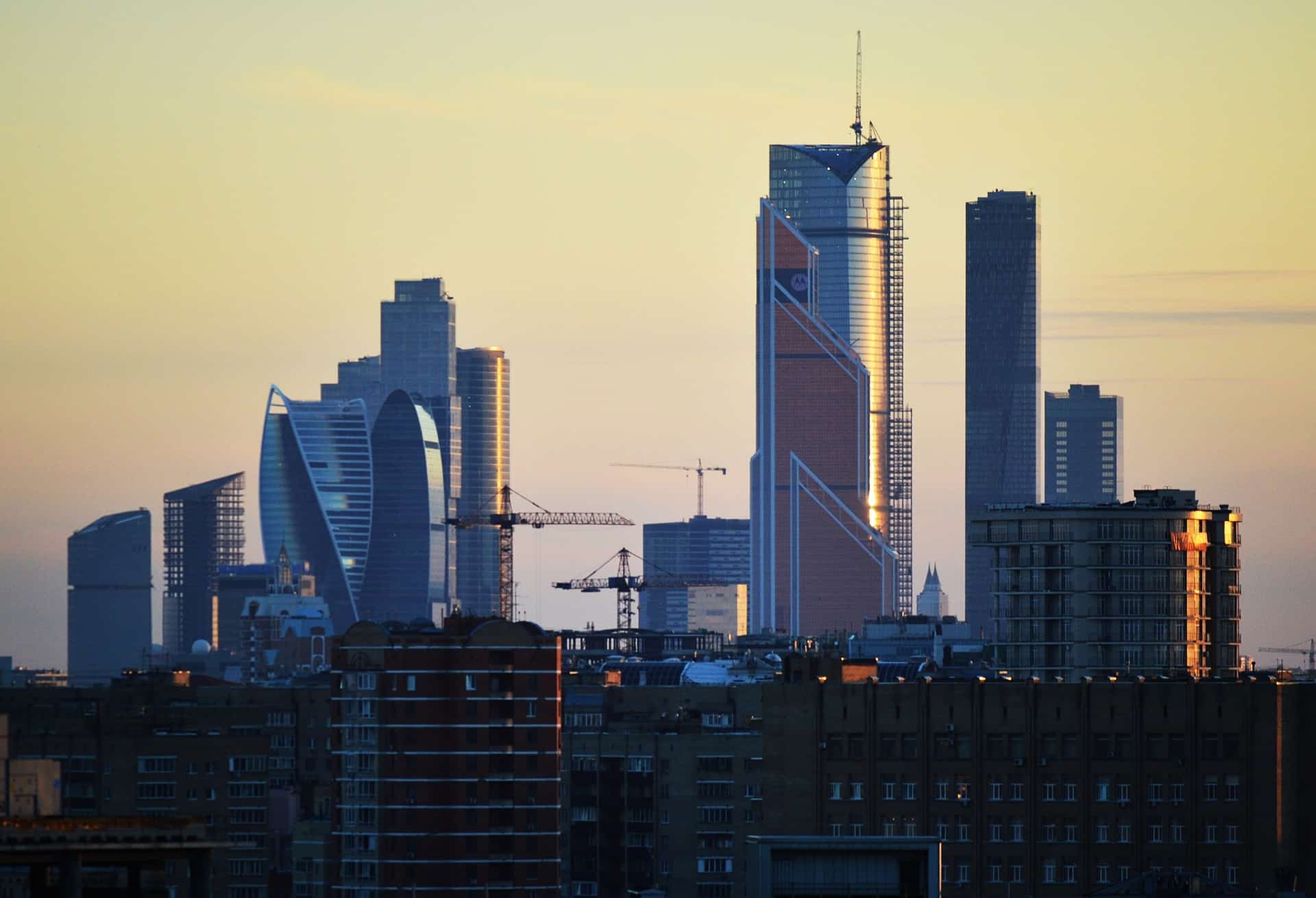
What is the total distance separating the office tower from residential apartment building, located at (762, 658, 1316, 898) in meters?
18.0

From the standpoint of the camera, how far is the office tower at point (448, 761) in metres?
165

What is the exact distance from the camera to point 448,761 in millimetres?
168125

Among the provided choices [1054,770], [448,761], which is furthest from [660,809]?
[1054,770]

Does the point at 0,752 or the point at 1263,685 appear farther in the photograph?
the point at 0,752

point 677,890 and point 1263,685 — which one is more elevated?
point 1263,685

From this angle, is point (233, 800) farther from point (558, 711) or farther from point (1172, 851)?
point (1172, 851)

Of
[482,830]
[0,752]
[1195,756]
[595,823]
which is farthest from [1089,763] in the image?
[0,752]

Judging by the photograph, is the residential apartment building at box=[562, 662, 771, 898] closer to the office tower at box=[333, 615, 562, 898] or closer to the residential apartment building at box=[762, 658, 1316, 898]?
the office tower at box=[333, 615, 562, 898]

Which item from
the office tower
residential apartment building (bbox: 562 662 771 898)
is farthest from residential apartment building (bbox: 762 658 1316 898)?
residential apartment building (bbox: 562 662 771 898)

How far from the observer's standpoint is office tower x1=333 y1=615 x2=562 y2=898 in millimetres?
164625

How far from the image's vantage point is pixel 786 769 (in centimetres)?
15250

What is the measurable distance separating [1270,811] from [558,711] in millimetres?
39280

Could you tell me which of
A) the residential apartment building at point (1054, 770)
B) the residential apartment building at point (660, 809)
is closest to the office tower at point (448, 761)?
the residential apartment building at point (660, 809)

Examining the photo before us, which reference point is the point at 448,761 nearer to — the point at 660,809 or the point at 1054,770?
the point at 660,809
